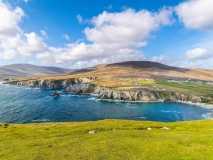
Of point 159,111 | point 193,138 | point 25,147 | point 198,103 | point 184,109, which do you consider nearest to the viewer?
point 25,147

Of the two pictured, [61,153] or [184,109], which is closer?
[61,153]

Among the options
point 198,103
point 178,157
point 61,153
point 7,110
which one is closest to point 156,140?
point 178,157

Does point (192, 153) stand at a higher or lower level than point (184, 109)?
higher

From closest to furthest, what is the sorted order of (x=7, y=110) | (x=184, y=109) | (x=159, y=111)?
1. (x=7, y=110)
2. (x=159, y=111)
3. (x=184, y=109)

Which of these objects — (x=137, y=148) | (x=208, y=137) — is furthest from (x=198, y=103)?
(x=137, y=148)

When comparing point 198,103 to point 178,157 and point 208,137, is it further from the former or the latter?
point 178,157

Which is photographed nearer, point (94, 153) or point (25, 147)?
point (94, 153)

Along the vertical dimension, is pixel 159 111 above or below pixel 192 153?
below

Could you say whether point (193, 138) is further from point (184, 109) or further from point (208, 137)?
point (184, 109)

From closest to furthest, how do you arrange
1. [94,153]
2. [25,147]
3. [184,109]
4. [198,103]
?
1. [94,153]
2. [25,147]
3. [184,109]
4. [198,103]
